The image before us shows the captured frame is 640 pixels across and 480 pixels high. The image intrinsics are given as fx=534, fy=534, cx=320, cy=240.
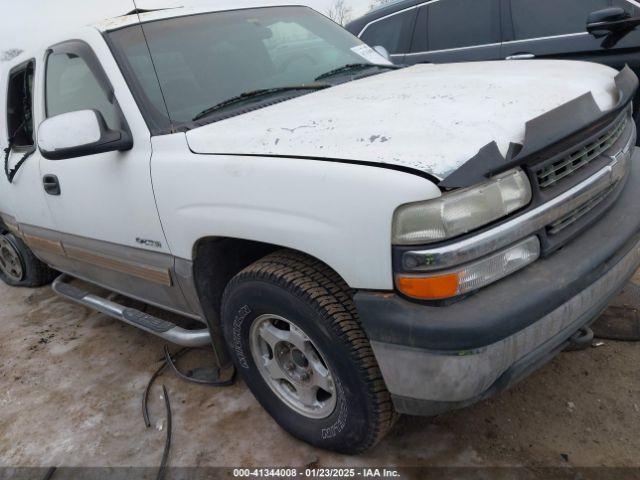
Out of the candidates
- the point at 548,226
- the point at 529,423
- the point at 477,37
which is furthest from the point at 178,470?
the point at 477,37

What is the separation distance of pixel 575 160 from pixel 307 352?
4.03ft

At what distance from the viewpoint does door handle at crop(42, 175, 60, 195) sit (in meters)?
3.01

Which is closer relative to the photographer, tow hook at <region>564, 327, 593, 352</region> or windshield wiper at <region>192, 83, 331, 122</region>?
tow hook at <region>564, 327, 593, 352</region>

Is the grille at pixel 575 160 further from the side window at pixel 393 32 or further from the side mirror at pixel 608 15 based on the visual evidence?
the side window at pixel 393 32

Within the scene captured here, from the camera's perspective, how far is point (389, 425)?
1.99 metres

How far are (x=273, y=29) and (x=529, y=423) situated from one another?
2.42 meters

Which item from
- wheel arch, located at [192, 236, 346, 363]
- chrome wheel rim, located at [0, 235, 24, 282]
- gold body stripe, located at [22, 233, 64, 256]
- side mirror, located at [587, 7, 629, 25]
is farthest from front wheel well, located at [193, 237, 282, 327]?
side mirror, located at [587, 7, 629, 25]

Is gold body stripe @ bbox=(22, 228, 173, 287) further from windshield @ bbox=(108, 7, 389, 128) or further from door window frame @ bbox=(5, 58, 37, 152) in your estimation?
windshield @ bbox=(108, 7, 389, 128)

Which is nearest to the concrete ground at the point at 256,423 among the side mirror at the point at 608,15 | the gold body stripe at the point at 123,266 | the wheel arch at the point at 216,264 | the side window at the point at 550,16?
the wheel arch at the point at 216,264

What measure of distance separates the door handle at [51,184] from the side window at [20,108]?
449 mm


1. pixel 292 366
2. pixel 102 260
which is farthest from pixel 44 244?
pixel 292 366

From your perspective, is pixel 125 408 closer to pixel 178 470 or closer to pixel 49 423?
pixel 49 423

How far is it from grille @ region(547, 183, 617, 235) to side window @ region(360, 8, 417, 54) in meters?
3.70

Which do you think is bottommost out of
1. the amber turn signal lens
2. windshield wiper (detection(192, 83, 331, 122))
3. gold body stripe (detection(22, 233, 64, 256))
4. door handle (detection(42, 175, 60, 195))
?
gold body stripe (detection(22, 233, 64, 256))
